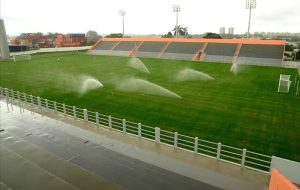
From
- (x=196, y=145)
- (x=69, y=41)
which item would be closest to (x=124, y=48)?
(x=196, y=145)

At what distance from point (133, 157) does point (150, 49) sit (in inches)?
2320

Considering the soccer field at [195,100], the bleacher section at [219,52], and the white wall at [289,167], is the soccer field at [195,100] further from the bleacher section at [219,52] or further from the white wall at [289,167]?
the bleacher section at [219,52]

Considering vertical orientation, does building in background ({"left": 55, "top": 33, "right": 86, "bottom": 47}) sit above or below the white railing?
above

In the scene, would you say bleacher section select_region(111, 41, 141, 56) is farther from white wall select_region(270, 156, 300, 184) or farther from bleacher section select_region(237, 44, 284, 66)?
white wall select_region(270, 156, 300, 184)

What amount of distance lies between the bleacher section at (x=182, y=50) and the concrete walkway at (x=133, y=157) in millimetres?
47396

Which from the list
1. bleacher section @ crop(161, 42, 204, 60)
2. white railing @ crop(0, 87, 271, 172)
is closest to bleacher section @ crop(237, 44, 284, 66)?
bleacher section @ crop(161, 42, 204, 60)

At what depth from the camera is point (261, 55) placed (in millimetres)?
57281

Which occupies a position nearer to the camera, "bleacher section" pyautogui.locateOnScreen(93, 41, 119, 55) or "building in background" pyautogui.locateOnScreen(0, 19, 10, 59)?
"building in background" pyautogui.locateOnScreen(0, 19, 10, 59)

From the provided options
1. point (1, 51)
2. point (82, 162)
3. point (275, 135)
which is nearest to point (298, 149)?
point (275, 135)

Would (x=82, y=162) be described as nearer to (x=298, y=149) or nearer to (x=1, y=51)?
(x=298, y=149)

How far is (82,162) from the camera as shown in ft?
44.7

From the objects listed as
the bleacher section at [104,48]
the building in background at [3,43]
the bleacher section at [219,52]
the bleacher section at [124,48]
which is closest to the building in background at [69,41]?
the bleacher section at [104,48]

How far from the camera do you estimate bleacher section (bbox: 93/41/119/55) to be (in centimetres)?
7662

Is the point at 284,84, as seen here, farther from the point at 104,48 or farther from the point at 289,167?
the point at 104,48
